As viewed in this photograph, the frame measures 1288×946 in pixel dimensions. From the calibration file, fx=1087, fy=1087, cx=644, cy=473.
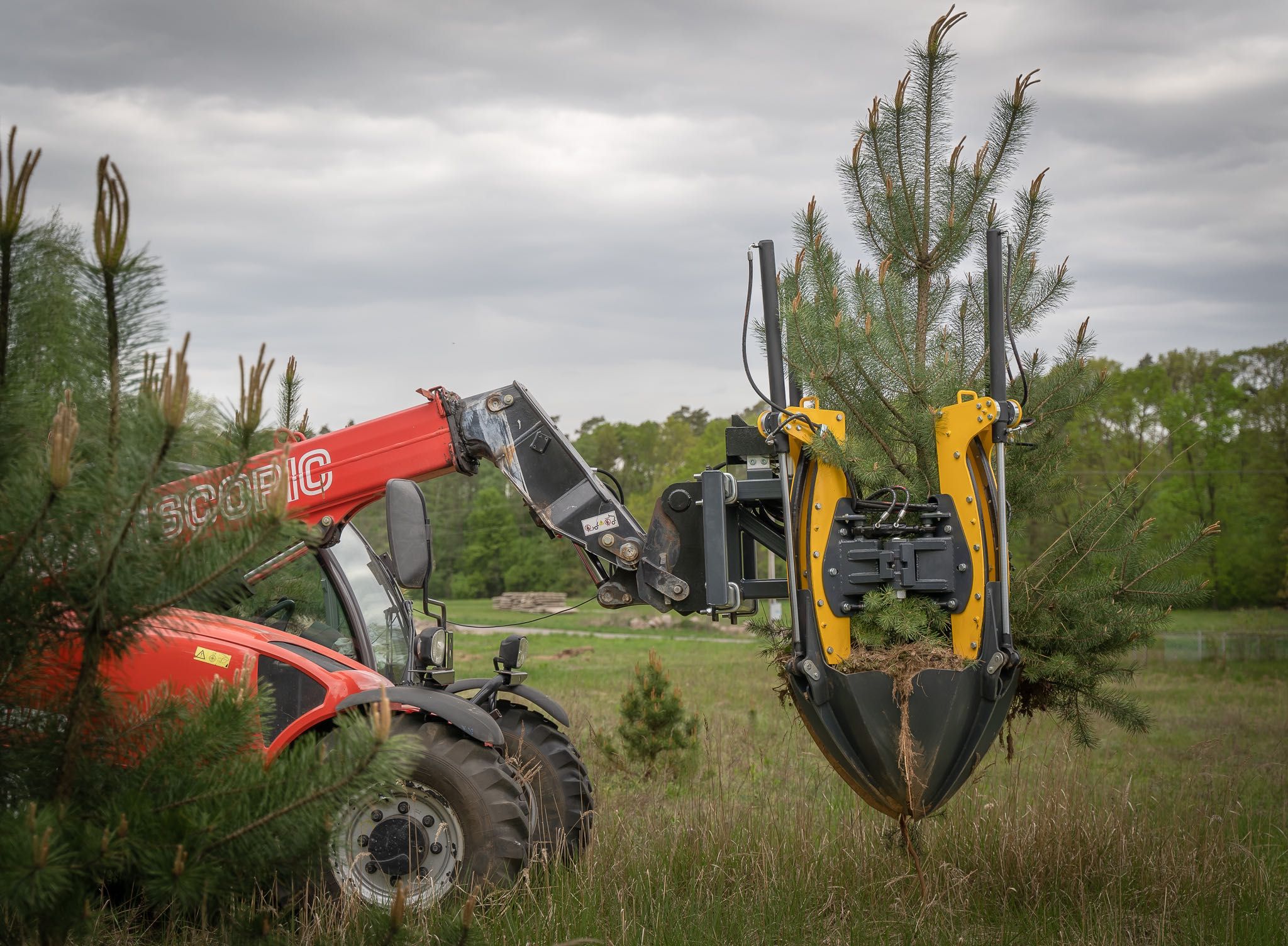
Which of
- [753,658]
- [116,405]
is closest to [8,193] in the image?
[116,405]

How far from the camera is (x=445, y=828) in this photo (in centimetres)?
450

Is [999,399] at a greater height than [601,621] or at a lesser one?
greater

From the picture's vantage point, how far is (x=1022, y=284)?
5926mm

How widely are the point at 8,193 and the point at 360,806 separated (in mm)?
1754

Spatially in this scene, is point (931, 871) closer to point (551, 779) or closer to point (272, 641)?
point (551, 779)

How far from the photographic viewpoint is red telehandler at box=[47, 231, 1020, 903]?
4246mm

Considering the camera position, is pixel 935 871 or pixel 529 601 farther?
pixel 529 601

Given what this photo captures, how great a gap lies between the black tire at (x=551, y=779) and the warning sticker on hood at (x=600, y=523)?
101 centimetres

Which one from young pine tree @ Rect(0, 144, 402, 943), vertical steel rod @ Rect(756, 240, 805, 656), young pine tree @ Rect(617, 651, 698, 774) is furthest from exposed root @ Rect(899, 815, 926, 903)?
young pine tree @ Rect(617, 651, 698, 774)

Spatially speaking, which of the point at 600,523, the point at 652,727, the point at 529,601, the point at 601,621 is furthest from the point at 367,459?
the point at 529,601

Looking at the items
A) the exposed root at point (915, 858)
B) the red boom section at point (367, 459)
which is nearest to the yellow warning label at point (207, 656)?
the red boom section at point (367, 459)

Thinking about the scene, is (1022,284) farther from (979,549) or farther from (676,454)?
(676,454)

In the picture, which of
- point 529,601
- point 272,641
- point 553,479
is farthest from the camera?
point 529,601

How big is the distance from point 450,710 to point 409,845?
56 centimetres
